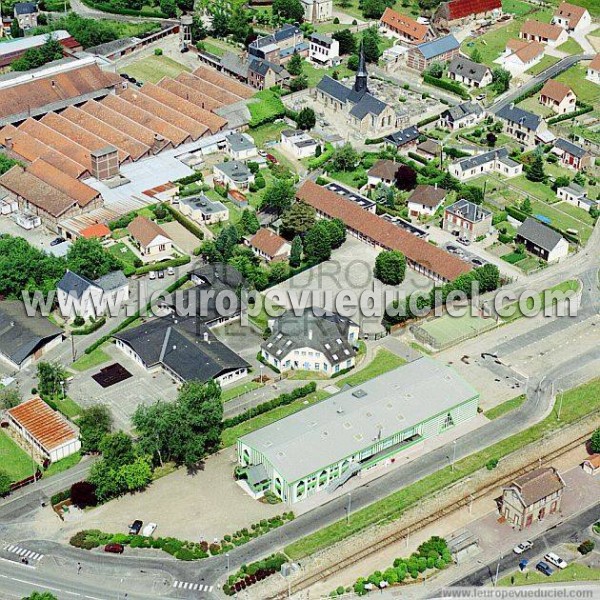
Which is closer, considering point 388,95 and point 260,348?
point 260,348

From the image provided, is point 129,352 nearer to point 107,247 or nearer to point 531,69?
point 107,247

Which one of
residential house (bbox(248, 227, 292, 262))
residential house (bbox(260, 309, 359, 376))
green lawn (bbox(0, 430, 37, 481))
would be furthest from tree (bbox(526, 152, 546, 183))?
green lawn (bbox(0, 430, 37, 481))

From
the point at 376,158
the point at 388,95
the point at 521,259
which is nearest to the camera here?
the point at 521,259

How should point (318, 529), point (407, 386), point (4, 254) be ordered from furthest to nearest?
point (4, 254) < point (407, 386) < point (318, 529)

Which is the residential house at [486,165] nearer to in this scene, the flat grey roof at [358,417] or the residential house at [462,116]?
the residential house at [462,116]

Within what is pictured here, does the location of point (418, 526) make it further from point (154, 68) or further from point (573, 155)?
point (154, 68)

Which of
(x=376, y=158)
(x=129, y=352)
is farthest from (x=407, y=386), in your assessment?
(x=376, y=158)

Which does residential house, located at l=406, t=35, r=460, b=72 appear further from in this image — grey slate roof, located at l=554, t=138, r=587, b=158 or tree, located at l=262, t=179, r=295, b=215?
tree, located at l=262, t=179, r=295, b=215
